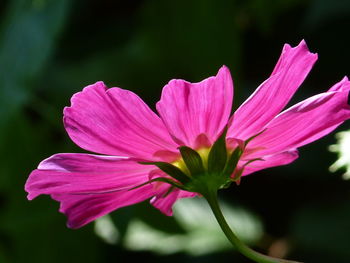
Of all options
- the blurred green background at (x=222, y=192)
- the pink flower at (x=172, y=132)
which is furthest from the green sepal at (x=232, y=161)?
the blurred green background at (x=222, y=192)

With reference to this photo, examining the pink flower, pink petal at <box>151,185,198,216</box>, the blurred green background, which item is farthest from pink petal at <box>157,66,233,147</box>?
the blurred green background

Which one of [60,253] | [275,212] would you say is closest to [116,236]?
[60,253]

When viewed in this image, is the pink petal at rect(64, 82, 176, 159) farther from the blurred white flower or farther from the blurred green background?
the blurred green background

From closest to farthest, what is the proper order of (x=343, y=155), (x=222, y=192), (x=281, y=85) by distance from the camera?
(x=281, y=85), (x=343, y=155), (x=222, y=192)

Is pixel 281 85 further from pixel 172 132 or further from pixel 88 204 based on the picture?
pixel 88 204

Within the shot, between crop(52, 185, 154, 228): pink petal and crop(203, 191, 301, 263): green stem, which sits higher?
crop(52, 185, 154, 228): pink petal

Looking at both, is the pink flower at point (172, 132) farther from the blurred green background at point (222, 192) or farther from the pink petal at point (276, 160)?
the blurred green background at point (222, 192)

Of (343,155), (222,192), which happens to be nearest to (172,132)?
(343,155)
